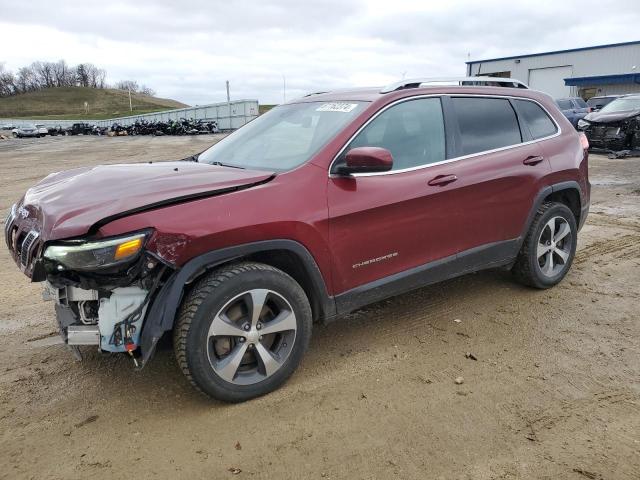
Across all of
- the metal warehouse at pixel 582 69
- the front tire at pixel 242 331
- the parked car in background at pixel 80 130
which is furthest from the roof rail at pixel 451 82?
the parked car in background at pixel 80 130

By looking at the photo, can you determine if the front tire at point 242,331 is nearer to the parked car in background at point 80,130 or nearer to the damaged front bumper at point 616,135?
the damaged front bumper at point 616,135

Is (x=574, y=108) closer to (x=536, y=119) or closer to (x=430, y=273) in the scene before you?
(x=536, y=119)

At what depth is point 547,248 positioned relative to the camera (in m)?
4.59

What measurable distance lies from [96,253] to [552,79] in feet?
167

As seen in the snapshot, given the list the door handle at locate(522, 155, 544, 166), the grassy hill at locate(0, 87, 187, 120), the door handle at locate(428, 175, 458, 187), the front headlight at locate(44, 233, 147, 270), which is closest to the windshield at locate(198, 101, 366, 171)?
the door handle at locate(428, 175, 458, 187)

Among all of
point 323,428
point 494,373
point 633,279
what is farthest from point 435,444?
point 633,279

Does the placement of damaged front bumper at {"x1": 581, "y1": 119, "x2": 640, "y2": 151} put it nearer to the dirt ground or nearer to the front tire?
the dirt ground

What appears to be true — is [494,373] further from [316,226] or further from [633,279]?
[633,279]

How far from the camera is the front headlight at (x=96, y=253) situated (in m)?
2.57

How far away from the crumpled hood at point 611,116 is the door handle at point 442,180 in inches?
512

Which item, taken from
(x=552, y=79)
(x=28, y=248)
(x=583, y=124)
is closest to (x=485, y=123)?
(x=28, y=248)

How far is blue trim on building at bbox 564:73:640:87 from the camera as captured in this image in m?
37.6

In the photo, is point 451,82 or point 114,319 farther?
point 451,82

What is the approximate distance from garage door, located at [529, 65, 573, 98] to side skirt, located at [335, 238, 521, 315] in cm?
4576
